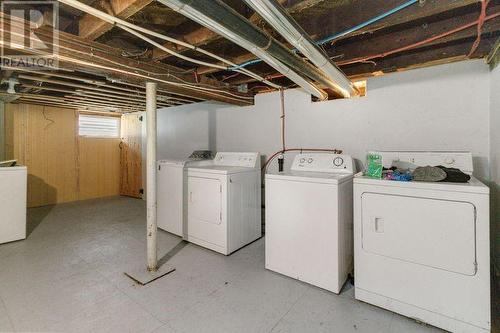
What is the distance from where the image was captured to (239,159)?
128 inches

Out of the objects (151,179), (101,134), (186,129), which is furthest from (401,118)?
(101,134)

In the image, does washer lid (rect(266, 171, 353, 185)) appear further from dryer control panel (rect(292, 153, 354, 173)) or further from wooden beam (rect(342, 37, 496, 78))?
wooden beam (rect(342, 37, 496, 78))

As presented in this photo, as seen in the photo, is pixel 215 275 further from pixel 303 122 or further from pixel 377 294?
pixel 303 122

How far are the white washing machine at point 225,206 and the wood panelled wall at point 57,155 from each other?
12.7ft

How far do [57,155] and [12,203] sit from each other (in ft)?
7.94

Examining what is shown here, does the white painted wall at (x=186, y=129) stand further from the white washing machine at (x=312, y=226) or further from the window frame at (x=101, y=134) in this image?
the white washing machine at (x=312, y=226)

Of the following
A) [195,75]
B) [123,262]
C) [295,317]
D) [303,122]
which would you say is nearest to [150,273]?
[123,262]

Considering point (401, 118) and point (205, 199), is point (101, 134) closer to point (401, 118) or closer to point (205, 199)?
point (205, 199)

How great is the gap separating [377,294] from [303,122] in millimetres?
2007

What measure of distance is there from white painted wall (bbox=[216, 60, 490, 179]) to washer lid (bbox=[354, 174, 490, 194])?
81 centimetres

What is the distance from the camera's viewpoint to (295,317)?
1699 mm

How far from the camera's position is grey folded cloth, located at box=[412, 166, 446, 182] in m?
1.64

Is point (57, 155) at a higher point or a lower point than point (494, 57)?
lower

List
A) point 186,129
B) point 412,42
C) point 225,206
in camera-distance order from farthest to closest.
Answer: point 186,129, point 225,206, point 412,42
